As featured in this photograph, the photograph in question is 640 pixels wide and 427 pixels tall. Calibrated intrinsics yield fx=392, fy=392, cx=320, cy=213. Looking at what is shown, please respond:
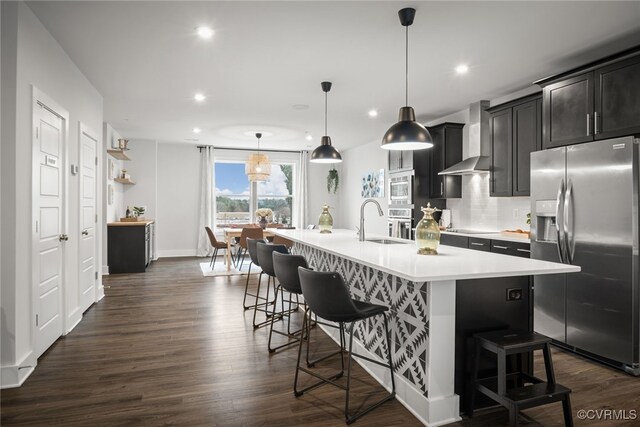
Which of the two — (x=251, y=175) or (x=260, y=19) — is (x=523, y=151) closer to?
(x=260, y=19)

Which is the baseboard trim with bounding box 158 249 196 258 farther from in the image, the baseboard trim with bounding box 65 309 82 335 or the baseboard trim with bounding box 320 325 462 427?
the baseboard trim with bounding box 320 325 462 427

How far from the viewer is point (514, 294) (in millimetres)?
2449

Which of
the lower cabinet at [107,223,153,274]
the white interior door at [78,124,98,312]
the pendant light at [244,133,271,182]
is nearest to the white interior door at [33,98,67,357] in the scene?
the white interior door at [78,124,98,312]

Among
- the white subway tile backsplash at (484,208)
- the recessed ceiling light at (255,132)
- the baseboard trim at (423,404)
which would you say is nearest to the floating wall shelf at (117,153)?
the recessed ceiling light at (255,132)

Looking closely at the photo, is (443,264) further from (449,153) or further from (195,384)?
(449,153)

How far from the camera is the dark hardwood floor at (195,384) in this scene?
228cm

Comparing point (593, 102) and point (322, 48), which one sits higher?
point (322, 48)

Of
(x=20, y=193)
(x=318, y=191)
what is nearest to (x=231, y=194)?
(x=318, y=191)

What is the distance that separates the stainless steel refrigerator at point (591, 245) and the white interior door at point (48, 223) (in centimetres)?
431

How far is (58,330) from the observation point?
360 cm

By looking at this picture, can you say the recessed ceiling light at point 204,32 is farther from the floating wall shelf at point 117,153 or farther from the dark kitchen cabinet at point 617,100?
the floating wall shelf at point 117,153

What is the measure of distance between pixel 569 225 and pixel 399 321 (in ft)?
6.26

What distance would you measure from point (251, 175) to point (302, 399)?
5.97m

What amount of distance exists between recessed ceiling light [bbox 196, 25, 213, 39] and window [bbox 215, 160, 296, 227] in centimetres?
658
